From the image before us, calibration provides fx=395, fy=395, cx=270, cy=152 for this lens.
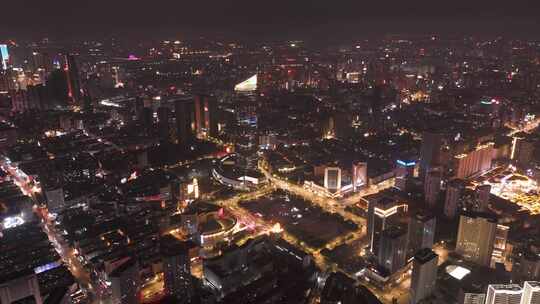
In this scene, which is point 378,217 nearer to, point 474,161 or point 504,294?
point 504,294

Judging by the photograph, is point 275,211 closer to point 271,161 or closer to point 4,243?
point 271,161

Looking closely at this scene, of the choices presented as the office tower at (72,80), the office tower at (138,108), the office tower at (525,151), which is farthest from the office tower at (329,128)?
the office tower at (72,80)

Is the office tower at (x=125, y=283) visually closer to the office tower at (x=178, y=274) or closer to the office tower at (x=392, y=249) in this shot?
the office tower at (x=178, y=274)

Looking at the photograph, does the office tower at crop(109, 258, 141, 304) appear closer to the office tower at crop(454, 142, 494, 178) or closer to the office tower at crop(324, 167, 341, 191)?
the office tower at crop(324, 167, 341, 191)

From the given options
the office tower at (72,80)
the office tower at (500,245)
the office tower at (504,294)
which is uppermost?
the office tower at (72,80)

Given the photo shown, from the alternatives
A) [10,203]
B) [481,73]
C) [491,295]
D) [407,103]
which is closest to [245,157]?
[10,203]

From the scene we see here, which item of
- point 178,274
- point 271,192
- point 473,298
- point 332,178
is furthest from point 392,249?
point 271,192
